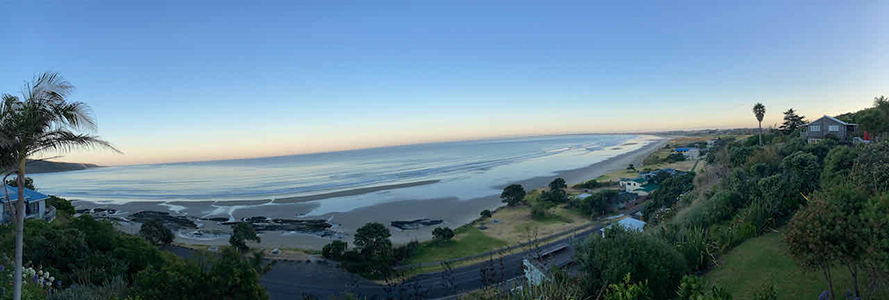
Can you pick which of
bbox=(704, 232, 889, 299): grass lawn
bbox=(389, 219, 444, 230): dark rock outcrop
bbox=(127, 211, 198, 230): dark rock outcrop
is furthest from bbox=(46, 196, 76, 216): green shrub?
bbox=(704, 232, 889, 299): grass lawn

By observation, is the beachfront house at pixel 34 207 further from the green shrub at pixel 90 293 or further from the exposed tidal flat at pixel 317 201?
the green shrub at pixel 90 293

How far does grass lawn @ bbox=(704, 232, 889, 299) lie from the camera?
5.37 meters

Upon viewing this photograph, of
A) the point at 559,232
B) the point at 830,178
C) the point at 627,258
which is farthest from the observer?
the point at 559,232

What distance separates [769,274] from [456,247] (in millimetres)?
16854

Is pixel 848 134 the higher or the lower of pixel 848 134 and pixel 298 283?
the higher

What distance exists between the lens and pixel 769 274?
6.01 metres

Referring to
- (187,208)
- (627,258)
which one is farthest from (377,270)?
(187,208)

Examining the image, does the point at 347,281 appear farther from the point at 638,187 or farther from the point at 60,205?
the point at 638,187

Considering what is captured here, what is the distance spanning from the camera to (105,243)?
13.3 metres

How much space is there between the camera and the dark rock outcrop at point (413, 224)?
89.1 feet

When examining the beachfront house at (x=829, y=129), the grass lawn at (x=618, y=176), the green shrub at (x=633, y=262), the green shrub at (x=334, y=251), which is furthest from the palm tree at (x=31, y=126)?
the grass lawn at (x=618, y=176)

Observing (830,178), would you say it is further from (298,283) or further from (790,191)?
(298,283)

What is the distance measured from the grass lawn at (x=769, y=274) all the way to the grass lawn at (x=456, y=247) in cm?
1430

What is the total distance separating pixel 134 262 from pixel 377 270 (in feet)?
32.1
